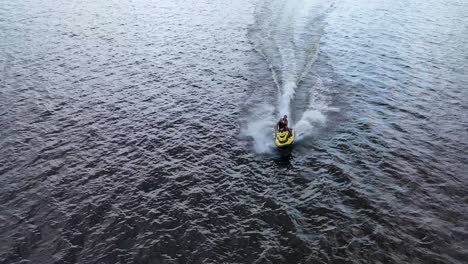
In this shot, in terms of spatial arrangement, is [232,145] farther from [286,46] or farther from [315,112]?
[286,46]

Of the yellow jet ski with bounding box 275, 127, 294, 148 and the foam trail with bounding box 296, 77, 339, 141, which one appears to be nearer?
the yellow jet ski with bounding box 275, 127, 294, 148

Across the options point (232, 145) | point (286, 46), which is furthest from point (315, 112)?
point (286, 46)

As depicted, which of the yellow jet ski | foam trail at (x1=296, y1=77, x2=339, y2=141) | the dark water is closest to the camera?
the dark water

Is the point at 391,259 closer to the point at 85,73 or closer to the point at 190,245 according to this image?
the point at 190,245

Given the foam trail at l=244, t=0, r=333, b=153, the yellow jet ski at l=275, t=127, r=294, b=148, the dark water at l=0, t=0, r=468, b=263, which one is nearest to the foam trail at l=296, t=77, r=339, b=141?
the foam trail at l=244, t=0, r=333, b=153

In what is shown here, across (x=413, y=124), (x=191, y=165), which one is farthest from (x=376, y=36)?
(x=191, y=165)

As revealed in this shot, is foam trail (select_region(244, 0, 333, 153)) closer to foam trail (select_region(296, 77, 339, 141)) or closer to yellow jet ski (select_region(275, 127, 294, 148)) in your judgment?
foam trail (select_region(296, 77, 339, 141))

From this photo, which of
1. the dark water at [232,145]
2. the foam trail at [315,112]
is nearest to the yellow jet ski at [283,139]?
the dark water at [232,145]

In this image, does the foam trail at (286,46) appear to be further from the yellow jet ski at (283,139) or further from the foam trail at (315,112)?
the yellow jet ski at (283,139)

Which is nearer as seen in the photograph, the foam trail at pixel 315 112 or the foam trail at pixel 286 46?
the foam trail at pixel 315 112
